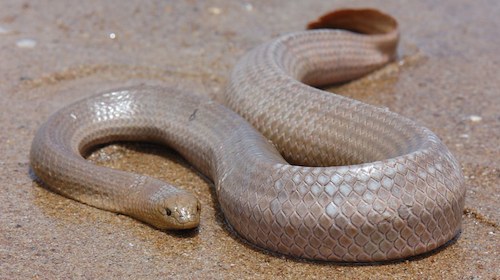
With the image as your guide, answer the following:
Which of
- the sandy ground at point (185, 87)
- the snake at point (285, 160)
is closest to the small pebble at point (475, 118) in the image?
the sandy ground at point (185, 87)

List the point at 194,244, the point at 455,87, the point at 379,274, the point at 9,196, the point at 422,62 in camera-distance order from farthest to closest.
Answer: the point at 422,62
the point at 455,87
the point at 9,196
the point at 194,244
the point at 379,274

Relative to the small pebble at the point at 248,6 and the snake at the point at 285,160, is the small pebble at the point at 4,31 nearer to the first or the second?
the snake at the point at 285,160

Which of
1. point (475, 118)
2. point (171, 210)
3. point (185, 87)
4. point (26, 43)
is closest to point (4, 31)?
point (26, 43)

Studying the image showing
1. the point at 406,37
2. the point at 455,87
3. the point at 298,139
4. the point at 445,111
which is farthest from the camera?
the point at 406,37

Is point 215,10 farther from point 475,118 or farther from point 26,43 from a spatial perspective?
point 475,118

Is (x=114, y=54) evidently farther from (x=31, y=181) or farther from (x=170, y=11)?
(x=31, y=181)

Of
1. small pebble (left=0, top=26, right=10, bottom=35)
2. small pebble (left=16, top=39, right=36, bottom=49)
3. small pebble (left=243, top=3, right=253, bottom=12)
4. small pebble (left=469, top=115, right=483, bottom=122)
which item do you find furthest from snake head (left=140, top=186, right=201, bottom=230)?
small pebble (left=243, top=3, right=253, bottom=12)

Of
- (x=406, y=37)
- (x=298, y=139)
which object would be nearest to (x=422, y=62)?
(x=406, y=37)
